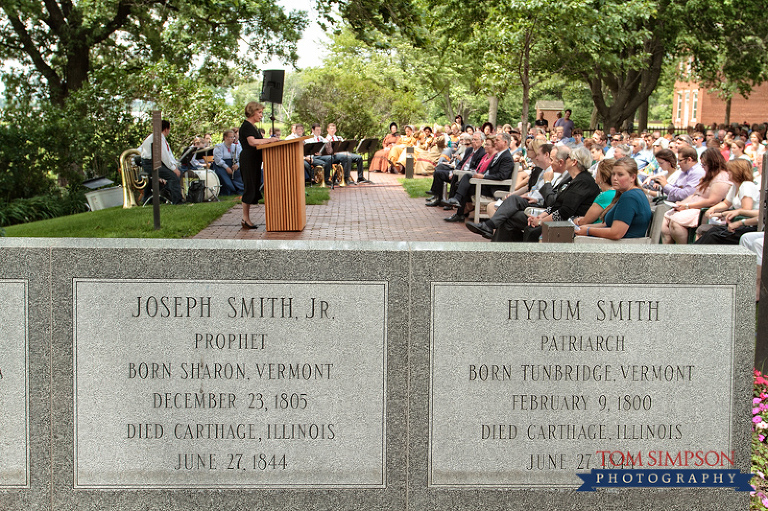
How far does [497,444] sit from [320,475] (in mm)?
814

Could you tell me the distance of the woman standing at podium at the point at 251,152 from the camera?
12174mm

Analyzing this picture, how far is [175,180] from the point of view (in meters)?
16.9

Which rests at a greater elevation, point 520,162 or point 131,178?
point 520,162

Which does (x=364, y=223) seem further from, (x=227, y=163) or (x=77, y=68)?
(x=77, y=68)

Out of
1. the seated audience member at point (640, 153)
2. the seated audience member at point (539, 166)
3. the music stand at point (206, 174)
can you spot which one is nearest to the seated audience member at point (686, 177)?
the seated audience member at point (539, 166)

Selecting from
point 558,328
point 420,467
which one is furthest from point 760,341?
point 420,467

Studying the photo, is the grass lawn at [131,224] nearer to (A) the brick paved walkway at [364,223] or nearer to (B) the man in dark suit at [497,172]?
(A) the brick paved walkway at [364,223]

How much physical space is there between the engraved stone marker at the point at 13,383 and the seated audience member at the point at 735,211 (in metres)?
7.28

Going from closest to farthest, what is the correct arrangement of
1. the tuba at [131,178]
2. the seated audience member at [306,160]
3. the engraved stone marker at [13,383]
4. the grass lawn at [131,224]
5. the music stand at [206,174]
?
the engraved stone marker at [13,383], the grass lawn at [131,224], the tuba at [131,178], the music stand at [206,174], the seated audience member at [306,160]

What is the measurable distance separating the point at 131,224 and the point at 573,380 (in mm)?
10465

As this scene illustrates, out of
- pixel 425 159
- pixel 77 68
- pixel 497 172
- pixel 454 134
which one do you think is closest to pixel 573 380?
pixel 497 172

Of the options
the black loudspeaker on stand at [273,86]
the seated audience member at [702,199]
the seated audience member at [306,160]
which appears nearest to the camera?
the seated audience member at [702,199]

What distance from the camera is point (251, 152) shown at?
12.6 m

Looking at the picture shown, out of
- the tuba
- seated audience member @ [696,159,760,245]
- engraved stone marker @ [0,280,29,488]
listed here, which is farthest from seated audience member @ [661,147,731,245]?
the tuba
